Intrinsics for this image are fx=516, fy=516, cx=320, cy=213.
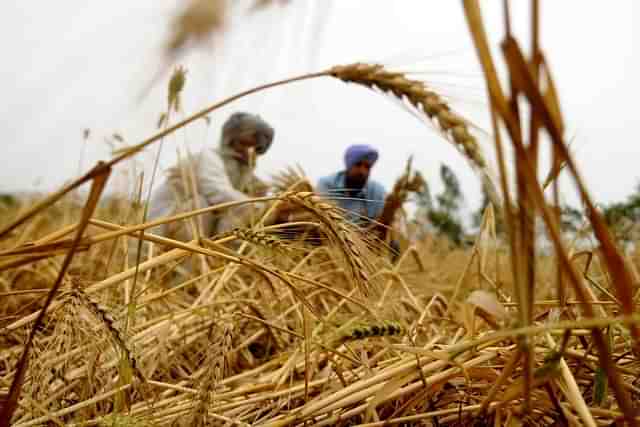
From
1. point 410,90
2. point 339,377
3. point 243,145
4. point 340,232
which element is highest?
point 243,145

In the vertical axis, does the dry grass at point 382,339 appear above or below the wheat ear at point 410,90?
below

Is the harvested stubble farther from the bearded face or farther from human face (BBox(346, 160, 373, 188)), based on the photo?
human face (BBox(346, 160, 373, 188))

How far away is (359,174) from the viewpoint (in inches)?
136

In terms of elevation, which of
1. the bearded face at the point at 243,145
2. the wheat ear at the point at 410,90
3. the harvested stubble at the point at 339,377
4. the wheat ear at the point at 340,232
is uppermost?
the bearded face at the point at 243,145

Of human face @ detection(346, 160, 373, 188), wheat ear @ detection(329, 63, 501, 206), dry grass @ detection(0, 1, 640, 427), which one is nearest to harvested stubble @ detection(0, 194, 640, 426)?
dry grass @ detection(0, 1, 640, 427)

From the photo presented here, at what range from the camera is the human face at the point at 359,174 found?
11.3 feet

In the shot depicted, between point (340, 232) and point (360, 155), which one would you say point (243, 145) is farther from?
point (340, 232)

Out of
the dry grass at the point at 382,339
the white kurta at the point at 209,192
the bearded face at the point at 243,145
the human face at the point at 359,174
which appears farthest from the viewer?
the human face at the point at 359,174

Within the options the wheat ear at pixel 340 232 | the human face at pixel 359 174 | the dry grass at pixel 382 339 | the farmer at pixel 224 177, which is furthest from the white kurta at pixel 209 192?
the wheat ear at pixel 340 232

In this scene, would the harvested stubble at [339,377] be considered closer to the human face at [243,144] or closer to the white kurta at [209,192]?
the white kurta at [209,192]

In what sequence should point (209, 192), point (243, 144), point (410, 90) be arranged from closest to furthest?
point (410, 90)
point (209, 192)
point (243, 144)

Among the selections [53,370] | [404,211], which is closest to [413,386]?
[53,370]

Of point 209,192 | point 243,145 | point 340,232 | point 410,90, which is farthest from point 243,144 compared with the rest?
→ point 410,90

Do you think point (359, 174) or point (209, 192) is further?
point (359, 174)
